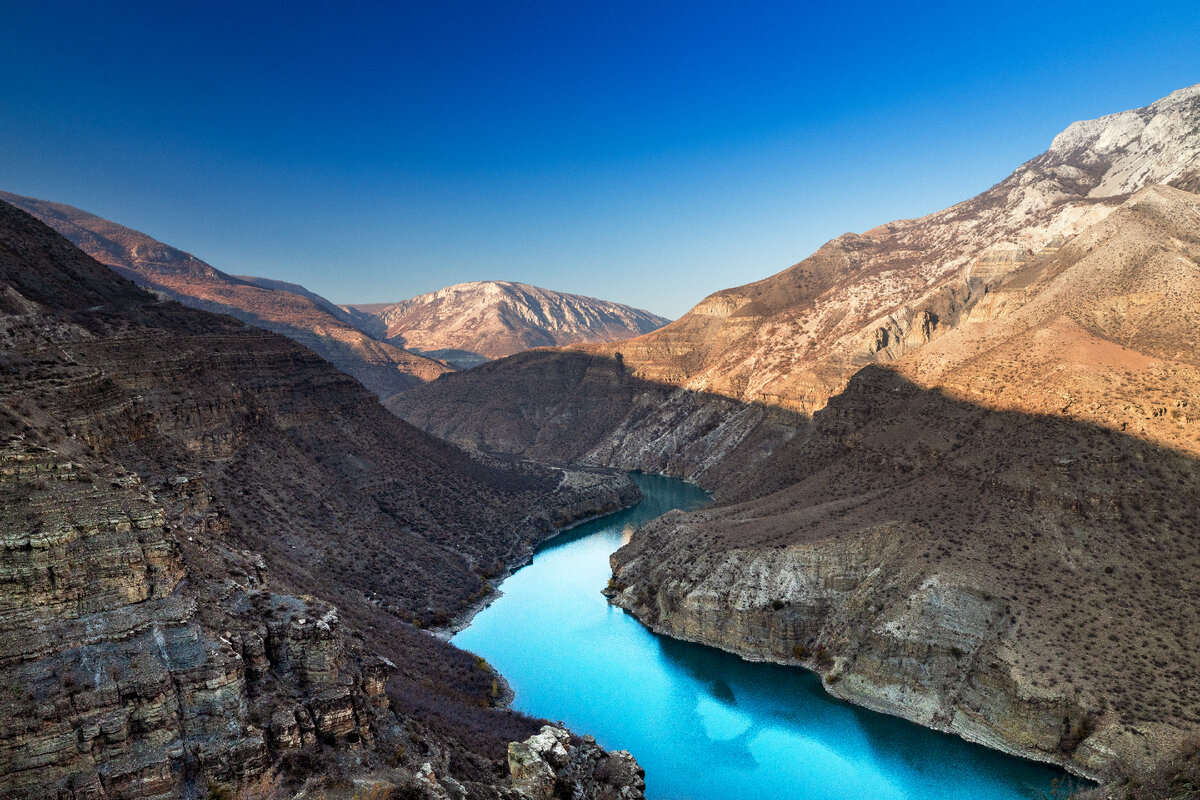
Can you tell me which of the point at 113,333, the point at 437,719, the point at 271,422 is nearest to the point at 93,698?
the point at 437,719

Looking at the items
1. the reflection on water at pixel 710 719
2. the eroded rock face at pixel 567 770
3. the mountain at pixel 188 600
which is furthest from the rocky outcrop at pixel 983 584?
the mountain at pixel 188 600

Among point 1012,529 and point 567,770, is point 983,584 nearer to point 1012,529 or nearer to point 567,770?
point 1012,529

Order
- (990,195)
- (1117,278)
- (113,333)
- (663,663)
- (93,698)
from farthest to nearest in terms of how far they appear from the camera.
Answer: (990,195)
(1117,278)
(663,663)
(113,333)
(93,698)

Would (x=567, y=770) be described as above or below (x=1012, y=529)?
below

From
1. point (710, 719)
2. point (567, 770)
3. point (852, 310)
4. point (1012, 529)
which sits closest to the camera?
point (567, 770)

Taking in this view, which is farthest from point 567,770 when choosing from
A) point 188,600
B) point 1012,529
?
point 1012,529

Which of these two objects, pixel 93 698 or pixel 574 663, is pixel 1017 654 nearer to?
pixel 574 663
